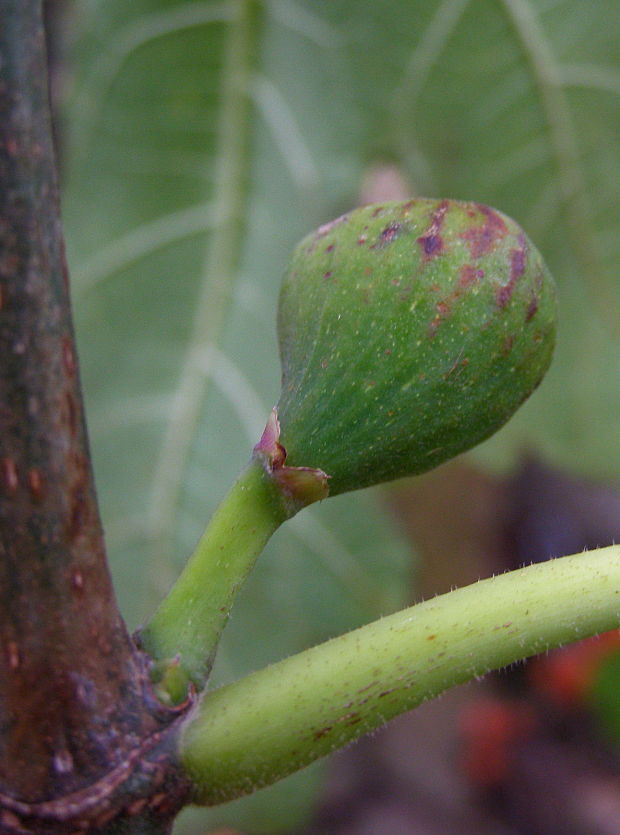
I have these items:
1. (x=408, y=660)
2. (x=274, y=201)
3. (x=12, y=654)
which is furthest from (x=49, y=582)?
(x=274, y=201)

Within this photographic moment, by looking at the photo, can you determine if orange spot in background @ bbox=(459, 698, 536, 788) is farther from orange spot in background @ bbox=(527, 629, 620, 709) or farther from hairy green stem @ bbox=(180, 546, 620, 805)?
hairy green stem @ bbox=(180, 546, 620, 805)

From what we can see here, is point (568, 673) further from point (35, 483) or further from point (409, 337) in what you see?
point (35, 483)

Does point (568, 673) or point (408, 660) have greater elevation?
point (408, 660)

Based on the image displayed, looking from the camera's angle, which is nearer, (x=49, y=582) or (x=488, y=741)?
(x=49, y=582)

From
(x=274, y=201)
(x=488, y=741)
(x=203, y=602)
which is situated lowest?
(x=488, y=741)

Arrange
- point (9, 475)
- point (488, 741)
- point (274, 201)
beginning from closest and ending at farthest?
point (9, 475) → point (274, 201) → point (488, 741)

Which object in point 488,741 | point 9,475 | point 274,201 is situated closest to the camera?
point 9,475

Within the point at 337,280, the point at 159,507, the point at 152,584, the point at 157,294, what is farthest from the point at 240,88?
the point at 337,280
